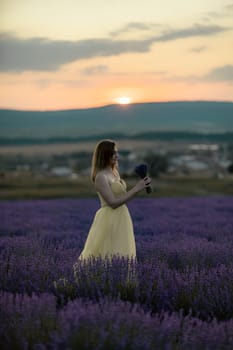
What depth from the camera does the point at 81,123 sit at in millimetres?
67250

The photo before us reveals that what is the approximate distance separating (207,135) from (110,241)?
58.5 meters

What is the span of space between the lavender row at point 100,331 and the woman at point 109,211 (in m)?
1.87

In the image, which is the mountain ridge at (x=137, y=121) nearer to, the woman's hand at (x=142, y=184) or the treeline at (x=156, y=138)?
the treeline at (x=156, y=138)

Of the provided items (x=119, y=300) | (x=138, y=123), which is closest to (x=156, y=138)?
(x=138, y=123)

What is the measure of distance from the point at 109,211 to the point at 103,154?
47cm

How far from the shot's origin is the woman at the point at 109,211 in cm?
489

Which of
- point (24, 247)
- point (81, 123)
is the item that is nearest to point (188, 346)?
point (24, 247)

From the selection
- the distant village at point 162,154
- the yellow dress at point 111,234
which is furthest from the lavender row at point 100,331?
the distant village at point 162,154

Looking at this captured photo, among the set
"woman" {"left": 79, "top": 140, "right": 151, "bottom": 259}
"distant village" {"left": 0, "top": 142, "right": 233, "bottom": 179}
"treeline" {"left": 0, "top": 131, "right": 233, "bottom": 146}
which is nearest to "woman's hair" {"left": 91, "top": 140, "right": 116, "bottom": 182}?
"woman" {"left": 79, "top": 140, "right": 151, "bottom": 259}

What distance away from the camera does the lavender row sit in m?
2.68

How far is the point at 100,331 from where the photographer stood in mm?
2682

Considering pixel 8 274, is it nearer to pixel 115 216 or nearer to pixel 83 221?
pixel 115 216

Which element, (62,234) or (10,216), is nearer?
(62,234)

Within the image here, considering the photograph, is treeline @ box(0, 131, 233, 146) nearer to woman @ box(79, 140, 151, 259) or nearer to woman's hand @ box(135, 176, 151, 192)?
woman @ box(79, 140, 151, 259)
